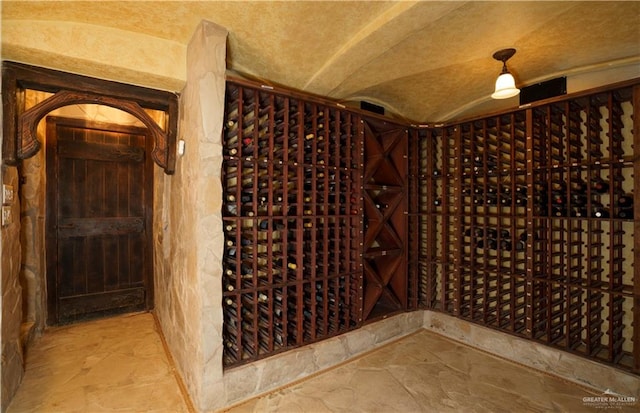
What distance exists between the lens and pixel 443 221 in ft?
9.53

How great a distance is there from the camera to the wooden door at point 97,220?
2855mm

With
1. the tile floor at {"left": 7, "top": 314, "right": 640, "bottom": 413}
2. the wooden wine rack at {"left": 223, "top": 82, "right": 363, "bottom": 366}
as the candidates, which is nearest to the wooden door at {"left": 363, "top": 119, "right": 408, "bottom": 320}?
the wooden wine rack at {"left": 223, "top": 82, "right": 363, "bottom": 366}

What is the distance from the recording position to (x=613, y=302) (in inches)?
79.0

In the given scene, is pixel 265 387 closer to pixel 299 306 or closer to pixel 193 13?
pixel 299 306

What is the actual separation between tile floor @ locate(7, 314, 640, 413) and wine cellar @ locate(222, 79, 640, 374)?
0.99 feet

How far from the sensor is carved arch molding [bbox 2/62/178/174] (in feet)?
5.22

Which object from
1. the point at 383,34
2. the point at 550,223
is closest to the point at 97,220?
the point at 383,34

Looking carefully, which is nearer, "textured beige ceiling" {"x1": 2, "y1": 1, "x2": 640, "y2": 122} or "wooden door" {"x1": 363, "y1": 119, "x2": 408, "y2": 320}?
"textured beige ceiling" {"x1": 2, "y1": 1, "x2": 640, "y2": 122}

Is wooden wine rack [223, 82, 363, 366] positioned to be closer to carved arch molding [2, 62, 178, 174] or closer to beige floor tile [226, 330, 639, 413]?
beige floor tile [226, 330, 639, 413]

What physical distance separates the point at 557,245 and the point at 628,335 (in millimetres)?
755

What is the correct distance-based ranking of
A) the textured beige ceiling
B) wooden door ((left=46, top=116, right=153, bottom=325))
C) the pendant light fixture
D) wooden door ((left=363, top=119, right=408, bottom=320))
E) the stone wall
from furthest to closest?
wooden door ((left=46, top=116, right=153, bottom=325))
wooden door ((left=363, top=119, right=408, bottom=320))
the pendant light fixture
the stone wall
the textured beige ceiling

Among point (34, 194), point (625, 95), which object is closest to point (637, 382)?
point (625, 95)

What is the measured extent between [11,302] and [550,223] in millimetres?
3783

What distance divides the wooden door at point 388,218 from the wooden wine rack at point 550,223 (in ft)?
0.59
